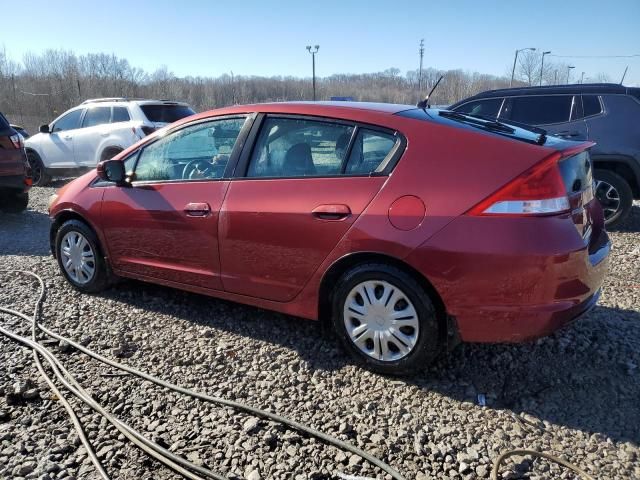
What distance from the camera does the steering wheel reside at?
380cm

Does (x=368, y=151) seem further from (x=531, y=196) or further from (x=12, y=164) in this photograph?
(x=12, y=164)

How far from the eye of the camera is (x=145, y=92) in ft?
184

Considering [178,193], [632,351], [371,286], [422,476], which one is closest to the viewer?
[422,476]

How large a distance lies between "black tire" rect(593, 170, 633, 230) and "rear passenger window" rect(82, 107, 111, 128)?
9.12m

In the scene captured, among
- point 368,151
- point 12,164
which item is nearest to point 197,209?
point 368,151

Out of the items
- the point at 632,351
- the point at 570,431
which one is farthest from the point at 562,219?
the point at 632,351

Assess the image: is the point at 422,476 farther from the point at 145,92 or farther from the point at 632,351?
the point at 145,92

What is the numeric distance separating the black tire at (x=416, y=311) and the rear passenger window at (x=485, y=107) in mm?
5287

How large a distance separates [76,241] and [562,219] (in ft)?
13.0

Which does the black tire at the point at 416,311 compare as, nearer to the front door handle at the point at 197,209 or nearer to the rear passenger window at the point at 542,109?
the front door handle at the point at 197,209

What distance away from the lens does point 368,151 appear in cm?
312

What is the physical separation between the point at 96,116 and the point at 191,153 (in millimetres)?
8095

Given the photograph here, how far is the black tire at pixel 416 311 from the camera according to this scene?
290 centimetres

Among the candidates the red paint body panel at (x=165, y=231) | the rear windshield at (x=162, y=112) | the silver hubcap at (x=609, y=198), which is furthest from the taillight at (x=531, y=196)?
the rear windshield at (x=162, y=112)
